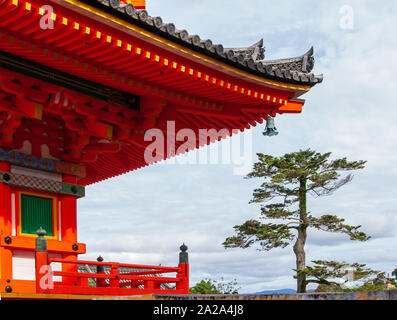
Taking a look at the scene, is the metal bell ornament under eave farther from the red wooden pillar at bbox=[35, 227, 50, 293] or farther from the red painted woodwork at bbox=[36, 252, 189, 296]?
the red wooden pillar at bbox=[35, 227, 50, 293]

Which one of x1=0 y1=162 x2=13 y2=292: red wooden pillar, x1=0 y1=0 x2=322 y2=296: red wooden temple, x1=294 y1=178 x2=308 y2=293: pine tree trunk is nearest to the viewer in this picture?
x1=0 y1=0 x2=322 y2=296: red wooden temple

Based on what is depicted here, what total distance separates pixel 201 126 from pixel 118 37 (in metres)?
4.46

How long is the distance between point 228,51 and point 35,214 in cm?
549

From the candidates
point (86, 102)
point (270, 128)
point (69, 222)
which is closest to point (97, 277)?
point (69, 222)

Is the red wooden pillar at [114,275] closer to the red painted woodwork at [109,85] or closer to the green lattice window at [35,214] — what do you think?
the green lattice window at [35,214]

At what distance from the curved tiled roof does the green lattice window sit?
4807 millimetres

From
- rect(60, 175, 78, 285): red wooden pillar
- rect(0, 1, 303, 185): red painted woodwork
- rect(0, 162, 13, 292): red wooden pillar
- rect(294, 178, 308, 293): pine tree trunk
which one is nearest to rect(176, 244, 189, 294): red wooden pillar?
rect(60, 175, 78, 285): red wooden pillar

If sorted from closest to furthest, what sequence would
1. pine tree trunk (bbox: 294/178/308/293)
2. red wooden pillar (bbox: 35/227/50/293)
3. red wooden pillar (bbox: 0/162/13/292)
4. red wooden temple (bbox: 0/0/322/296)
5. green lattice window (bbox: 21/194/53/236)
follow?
red wooden temple (bbox: 0/0/322/296), red wooden pillar (bbox: 35/227/50/293), red wooden pillar (bbox: 0/162/13/292), green lattice window (bbox: 21/194/53/236), pine tree trunk (bbox: 294/178/308/293)

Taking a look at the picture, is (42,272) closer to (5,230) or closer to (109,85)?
(5,230)

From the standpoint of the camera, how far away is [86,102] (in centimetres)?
1177

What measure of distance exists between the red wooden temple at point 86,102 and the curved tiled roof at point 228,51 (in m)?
0.03

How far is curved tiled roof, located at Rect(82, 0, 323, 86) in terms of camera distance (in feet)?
31.6
